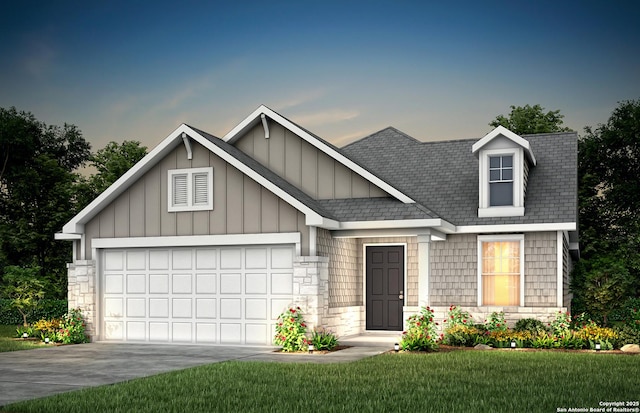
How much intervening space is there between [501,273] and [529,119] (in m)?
19.8

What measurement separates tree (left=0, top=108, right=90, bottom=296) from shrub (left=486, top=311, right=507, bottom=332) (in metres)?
20.3

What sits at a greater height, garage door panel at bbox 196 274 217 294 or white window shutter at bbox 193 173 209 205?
white window shutter at bbox 193 173 209 205

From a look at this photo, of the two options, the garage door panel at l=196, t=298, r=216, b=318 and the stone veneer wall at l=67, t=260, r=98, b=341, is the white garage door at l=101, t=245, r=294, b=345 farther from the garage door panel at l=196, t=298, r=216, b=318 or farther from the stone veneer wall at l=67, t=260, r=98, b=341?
the stone veneer wall at l=67, t=260, r=98, b=341

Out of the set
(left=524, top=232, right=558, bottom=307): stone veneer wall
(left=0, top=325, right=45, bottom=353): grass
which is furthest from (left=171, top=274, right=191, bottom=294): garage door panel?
(left=524, top=232, right=558, bottom=307): stone veneer wall

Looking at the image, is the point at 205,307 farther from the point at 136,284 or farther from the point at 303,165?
the point at 303,165

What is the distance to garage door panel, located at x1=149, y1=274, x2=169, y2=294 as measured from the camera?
19.5 meters

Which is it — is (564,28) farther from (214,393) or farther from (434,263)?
(214,393)

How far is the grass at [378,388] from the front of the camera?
9.82 meters

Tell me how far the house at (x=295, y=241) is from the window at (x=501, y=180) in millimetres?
27

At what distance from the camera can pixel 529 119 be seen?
37.9 meters

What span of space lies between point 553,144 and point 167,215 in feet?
37.6

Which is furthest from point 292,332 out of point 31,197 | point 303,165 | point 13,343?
point 31,197

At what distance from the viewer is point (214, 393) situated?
10.9m

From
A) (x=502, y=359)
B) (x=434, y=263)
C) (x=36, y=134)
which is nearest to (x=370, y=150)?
(x=434, y=263)
